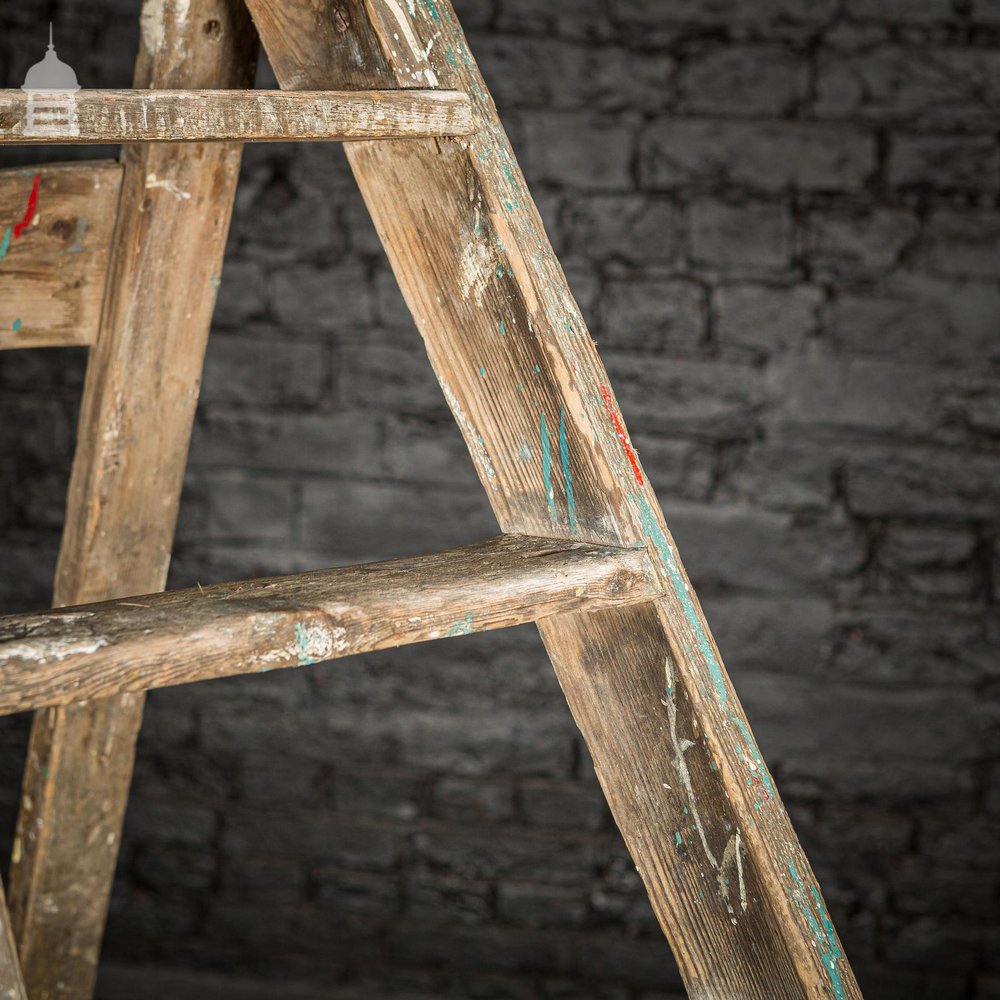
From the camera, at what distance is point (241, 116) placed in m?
0.71

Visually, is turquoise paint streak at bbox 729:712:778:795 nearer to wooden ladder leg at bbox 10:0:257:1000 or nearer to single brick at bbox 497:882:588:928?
wooden ladder leg at bbox 10:0:257:1000

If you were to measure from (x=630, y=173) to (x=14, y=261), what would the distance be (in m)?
1.22

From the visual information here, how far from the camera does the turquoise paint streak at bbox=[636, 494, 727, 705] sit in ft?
2.63

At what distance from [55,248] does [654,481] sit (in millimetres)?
1254

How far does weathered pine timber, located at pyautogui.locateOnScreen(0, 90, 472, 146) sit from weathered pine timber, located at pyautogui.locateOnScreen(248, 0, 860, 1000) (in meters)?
0.04

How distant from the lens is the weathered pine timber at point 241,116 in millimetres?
665

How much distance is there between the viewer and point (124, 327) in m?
1.02

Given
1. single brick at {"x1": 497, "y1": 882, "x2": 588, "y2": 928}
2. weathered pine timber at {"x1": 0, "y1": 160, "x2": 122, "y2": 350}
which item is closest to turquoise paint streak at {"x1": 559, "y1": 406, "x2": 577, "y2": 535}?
weathered pine timber at {"x1": 0, "y1": 160, "x2": 122, "y2": 350}

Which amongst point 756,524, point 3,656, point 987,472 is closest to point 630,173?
point 756,524

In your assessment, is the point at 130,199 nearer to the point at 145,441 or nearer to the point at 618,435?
the point at 145,441

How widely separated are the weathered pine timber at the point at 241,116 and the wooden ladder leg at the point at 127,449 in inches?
11.9

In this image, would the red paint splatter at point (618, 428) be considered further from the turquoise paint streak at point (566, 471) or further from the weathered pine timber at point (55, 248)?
the weathered pine timber at point (55, 248)

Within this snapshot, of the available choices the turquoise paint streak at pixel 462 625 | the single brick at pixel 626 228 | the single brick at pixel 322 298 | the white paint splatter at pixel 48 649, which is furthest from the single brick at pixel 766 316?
the white paint splatter at pixel 48 649

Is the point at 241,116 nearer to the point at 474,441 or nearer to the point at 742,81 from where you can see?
the point at 474,441
